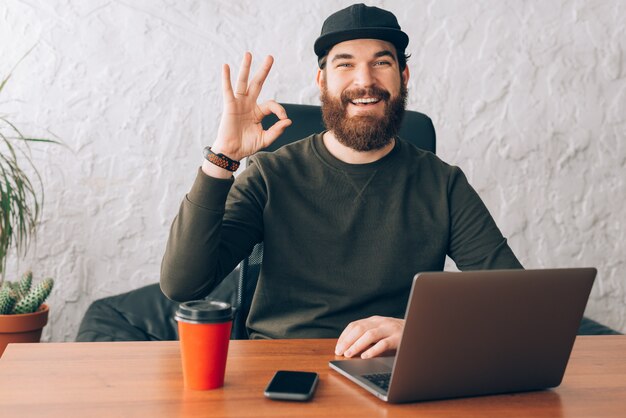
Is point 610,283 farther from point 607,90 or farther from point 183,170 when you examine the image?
point 183,170

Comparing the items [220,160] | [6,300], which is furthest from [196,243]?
[6,300]

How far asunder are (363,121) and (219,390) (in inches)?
36.4

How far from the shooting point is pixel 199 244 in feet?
4.18

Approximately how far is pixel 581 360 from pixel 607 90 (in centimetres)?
197

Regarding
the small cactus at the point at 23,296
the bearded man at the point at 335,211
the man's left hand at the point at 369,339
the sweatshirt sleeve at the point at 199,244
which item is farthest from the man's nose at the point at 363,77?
the small cactus at the point at 23,296

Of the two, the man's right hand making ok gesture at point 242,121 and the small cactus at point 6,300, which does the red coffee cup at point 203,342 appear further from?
the small cactus at point 6,300

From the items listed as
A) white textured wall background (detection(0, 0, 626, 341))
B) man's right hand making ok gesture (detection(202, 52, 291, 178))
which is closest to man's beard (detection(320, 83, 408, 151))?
man's right hand making ok gesture (detection(202, 52, 291, 178))

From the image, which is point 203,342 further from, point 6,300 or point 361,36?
point 6,300

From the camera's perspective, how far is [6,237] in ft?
7.00

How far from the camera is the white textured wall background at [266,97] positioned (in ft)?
8.01

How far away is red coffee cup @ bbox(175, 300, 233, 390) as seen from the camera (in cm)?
82

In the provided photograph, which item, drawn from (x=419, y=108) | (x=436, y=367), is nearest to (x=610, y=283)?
(x=419, y=108)

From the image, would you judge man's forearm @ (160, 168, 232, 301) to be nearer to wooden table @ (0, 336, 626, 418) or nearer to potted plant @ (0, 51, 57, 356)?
wooden table @ (0, 336, 626, 418)

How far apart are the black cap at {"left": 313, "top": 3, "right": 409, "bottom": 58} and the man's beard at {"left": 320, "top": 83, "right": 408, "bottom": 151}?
124mm
